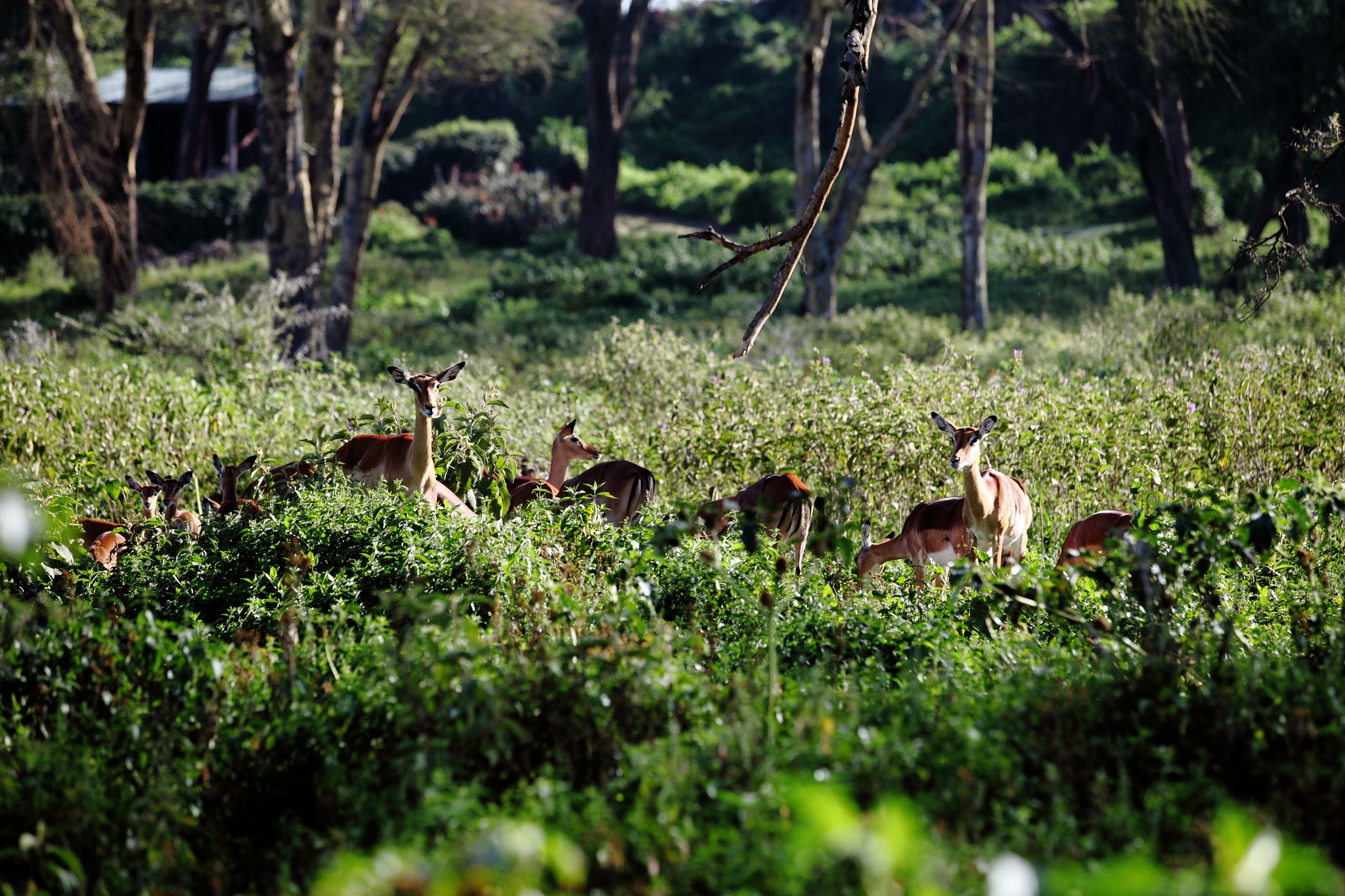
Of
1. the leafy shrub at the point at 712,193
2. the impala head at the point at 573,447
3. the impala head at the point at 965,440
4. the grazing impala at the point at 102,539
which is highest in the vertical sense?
the leafy shrub at the point at 712,193

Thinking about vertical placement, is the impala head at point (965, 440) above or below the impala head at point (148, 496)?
above

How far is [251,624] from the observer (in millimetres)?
4660

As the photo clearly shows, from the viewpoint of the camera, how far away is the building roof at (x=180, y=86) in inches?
1188

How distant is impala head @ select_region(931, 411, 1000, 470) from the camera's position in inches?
221

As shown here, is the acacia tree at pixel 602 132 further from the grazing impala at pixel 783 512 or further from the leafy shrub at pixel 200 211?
the grazing impala at pixel 783 512

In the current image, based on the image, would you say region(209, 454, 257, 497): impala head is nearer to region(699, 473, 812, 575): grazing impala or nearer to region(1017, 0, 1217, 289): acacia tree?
region(699, 473, 812, 575): grazing impala

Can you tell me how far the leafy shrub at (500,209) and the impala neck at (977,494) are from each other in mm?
21562

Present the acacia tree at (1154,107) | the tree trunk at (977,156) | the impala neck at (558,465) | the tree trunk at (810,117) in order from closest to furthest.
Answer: the impala neck at (558,465) → the tree trunk at (810,117) → the tree trunk at (977,156) → the acacia tree at (1154,107)

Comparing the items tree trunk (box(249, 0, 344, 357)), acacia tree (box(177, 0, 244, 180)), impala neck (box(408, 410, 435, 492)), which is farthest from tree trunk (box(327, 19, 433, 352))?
impala neck (box(408, 410, 435, 492))

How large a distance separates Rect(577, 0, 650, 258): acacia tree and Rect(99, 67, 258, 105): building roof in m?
11.0

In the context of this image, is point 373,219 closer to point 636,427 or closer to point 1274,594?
point 636,427

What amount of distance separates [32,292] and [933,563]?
64.2 feet

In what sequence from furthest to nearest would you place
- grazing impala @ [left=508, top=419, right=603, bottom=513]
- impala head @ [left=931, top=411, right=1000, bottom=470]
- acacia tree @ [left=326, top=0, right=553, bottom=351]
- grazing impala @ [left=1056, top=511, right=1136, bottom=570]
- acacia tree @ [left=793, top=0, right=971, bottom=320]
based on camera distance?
1. acacia tree @ [left=793, top=0, right=971, bottom=320]
2. acacia tree @ [left=326, top=0, right=553, bottom=351]
3. grazing impala @ [left=508, top=419, right=603, bottom=513]
4. impala head @ [left=931, top=411, right=1000, bottom=470]
5. grazing impala @ [left=1056, top=511, right=1136, bottom=570]

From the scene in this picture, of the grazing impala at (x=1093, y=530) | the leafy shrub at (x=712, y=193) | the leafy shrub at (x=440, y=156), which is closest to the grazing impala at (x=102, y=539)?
the grazing impala at (x=1093, y=530)
